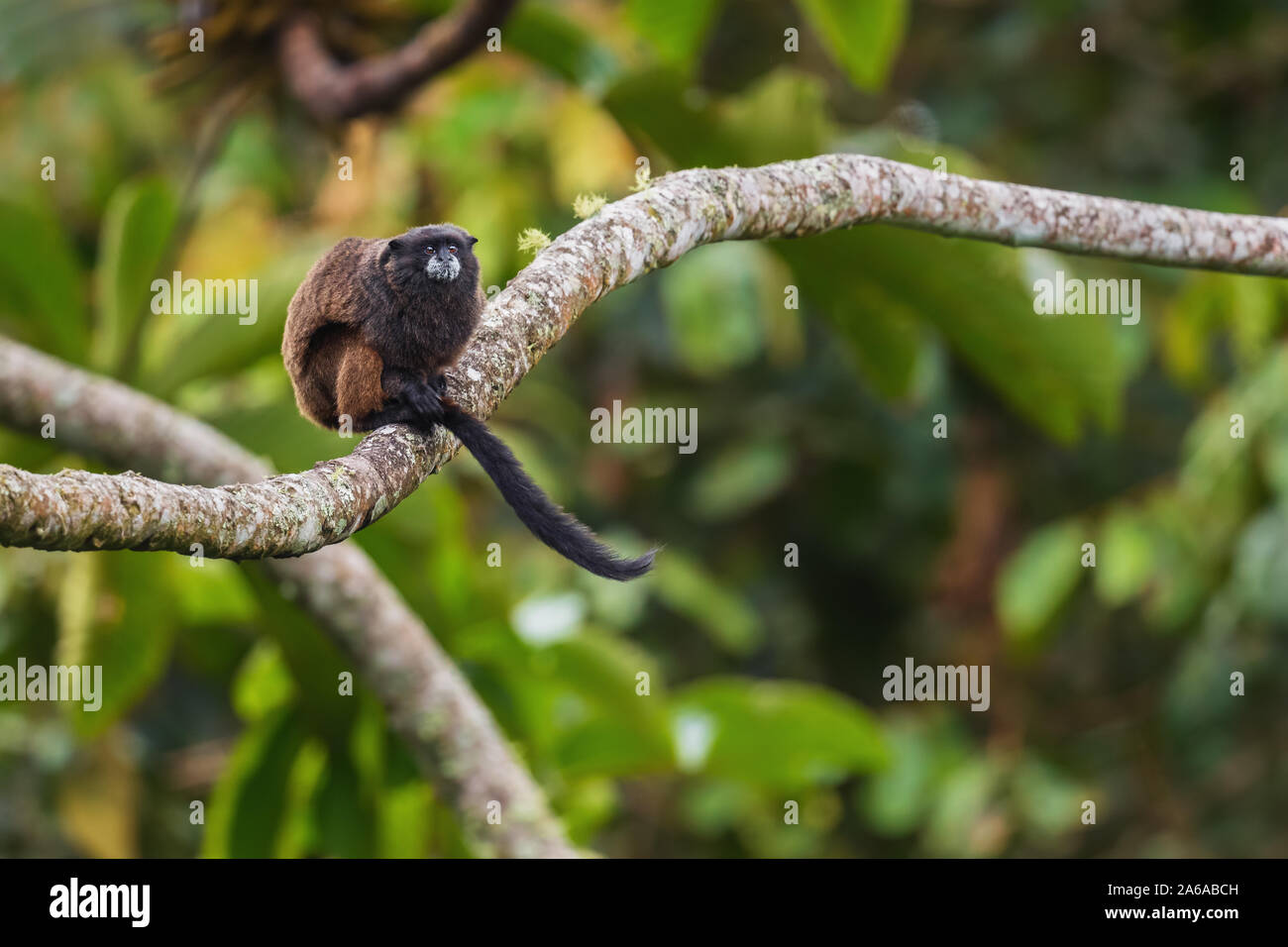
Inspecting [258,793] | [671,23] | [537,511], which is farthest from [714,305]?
[537,511]

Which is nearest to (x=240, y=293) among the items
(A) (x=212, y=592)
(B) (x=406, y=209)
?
(A) (x=212, y=592)

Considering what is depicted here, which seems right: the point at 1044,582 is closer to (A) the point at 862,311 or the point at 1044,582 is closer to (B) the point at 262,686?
(A) the point at 862,311

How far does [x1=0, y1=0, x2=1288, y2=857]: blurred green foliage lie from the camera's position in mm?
4230

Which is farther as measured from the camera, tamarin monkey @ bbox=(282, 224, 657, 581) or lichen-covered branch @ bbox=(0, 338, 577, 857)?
lichen-covered branch @ bbox=(0, 338, 577, 857)

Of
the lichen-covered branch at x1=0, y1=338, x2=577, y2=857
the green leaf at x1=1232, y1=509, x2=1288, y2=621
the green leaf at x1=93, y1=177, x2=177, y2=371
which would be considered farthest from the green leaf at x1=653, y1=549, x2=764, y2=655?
the green leaf at x1=93, y1=177, x2=177, y2=371

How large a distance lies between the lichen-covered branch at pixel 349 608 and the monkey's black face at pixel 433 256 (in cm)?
149

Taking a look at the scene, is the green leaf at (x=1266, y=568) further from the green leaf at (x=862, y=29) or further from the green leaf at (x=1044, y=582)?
the green leaf at (x=862, y=29)

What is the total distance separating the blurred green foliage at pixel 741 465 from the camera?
4.23 metres

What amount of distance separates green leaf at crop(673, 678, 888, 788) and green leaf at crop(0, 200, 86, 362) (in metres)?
2.53

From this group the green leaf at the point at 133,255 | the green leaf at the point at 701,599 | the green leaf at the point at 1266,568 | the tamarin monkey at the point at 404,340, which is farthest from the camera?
the green leaf at the point at 701,599

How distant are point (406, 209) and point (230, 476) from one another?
158 inches

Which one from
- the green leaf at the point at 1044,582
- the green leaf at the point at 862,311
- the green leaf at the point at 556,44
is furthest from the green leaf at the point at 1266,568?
the green leaf at the point at 556,44

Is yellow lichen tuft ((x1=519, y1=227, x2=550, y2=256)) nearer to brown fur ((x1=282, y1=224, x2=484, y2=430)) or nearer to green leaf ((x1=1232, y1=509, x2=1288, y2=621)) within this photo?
brown fur ((x1=282, y1=224, x2=484, y2=430))

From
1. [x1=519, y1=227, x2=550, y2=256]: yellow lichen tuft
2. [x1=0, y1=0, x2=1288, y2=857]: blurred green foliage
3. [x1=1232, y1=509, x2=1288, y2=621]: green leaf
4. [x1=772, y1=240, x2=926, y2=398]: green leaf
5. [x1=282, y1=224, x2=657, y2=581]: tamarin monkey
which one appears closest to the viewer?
[x1=282, y1=224, x2=657, y2=581]: tamarin monkey
